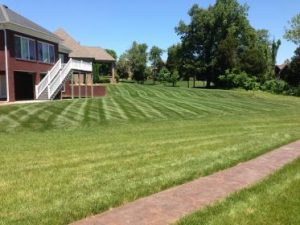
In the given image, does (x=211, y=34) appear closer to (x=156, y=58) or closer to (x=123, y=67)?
(x=123, y=67)

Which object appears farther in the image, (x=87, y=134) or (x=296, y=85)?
(x=296, y=85)

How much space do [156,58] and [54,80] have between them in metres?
72.2

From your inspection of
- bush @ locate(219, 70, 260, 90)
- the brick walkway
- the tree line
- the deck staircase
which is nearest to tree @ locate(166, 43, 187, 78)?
the tree line

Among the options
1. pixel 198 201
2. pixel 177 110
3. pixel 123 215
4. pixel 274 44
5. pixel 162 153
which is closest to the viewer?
pixel 123 215

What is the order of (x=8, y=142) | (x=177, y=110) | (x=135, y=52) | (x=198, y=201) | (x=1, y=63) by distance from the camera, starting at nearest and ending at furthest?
(x=198, y=201)
(x=8, y=142)
(x=177, y=110)
(x=1, y=63)
(x=135, y=52)

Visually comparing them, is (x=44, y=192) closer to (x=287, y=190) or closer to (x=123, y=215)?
(x=123, y=215)

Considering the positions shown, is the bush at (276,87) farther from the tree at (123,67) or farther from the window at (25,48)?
the tree at (123,67)

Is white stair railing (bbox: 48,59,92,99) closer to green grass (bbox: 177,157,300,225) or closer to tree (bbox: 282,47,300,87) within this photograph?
green grass (bbox: 177,157,300,225)

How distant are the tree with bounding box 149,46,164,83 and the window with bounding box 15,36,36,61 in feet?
225

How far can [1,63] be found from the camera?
32594 mm

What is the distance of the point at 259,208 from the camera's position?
6.60m

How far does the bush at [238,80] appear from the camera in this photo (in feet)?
215

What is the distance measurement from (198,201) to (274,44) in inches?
4138

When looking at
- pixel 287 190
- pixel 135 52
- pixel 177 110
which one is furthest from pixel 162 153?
pixel 135 52
